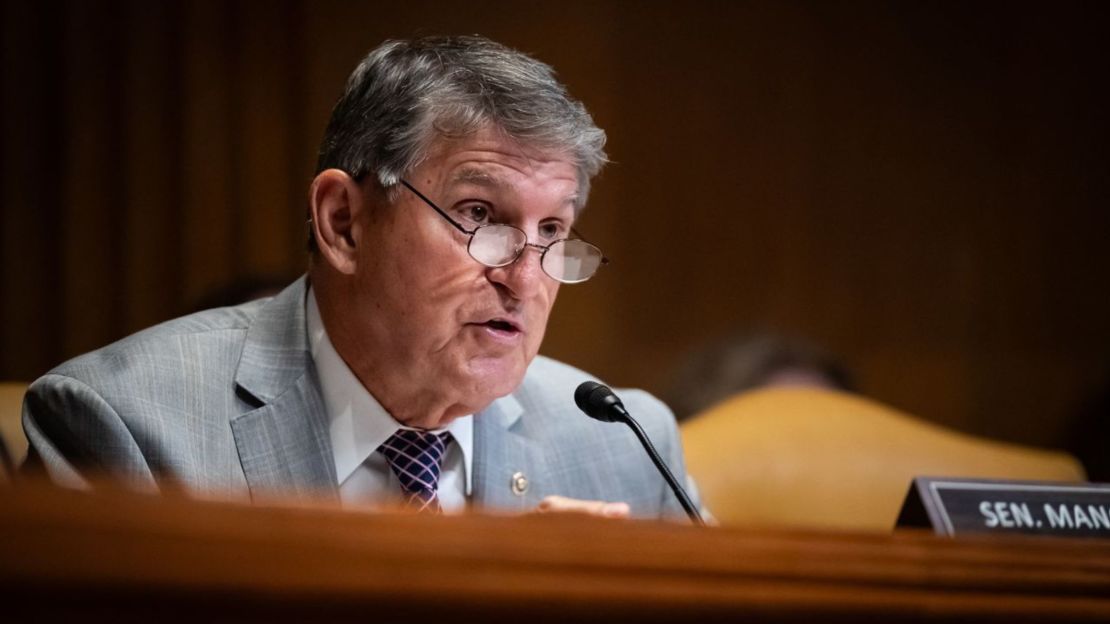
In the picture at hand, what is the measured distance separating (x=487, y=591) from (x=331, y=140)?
1.27 m

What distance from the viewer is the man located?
63.6 inches

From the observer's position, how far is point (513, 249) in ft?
5.46

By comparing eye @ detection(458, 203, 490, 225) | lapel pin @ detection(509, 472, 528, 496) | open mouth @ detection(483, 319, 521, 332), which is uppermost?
eye @ detection(458, 203, 490, 225)

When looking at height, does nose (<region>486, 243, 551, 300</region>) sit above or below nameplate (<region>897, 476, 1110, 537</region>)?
above

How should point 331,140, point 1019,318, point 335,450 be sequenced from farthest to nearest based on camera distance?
point 1019,318 → point 331,140 → point 335,450

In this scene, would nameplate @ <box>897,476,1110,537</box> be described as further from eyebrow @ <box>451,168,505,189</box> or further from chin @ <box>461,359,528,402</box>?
eyebrow @ <box>451,168,505,189</box>

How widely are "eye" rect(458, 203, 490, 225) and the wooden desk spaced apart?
1.02 m

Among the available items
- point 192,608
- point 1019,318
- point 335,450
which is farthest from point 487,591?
point 1019,318

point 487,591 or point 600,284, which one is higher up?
point 487,591

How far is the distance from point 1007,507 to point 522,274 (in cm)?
71

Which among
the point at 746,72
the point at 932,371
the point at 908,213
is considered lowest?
the point at 932,371

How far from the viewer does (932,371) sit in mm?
3873

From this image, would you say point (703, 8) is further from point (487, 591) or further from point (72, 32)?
point (487, 591)

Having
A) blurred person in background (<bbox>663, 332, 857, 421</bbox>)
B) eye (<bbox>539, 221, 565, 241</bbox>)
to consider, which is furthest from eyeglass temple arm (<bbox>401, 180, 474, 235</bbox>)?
blurred person in background (<bbox>663, 332, 857, 421</bbox>)
